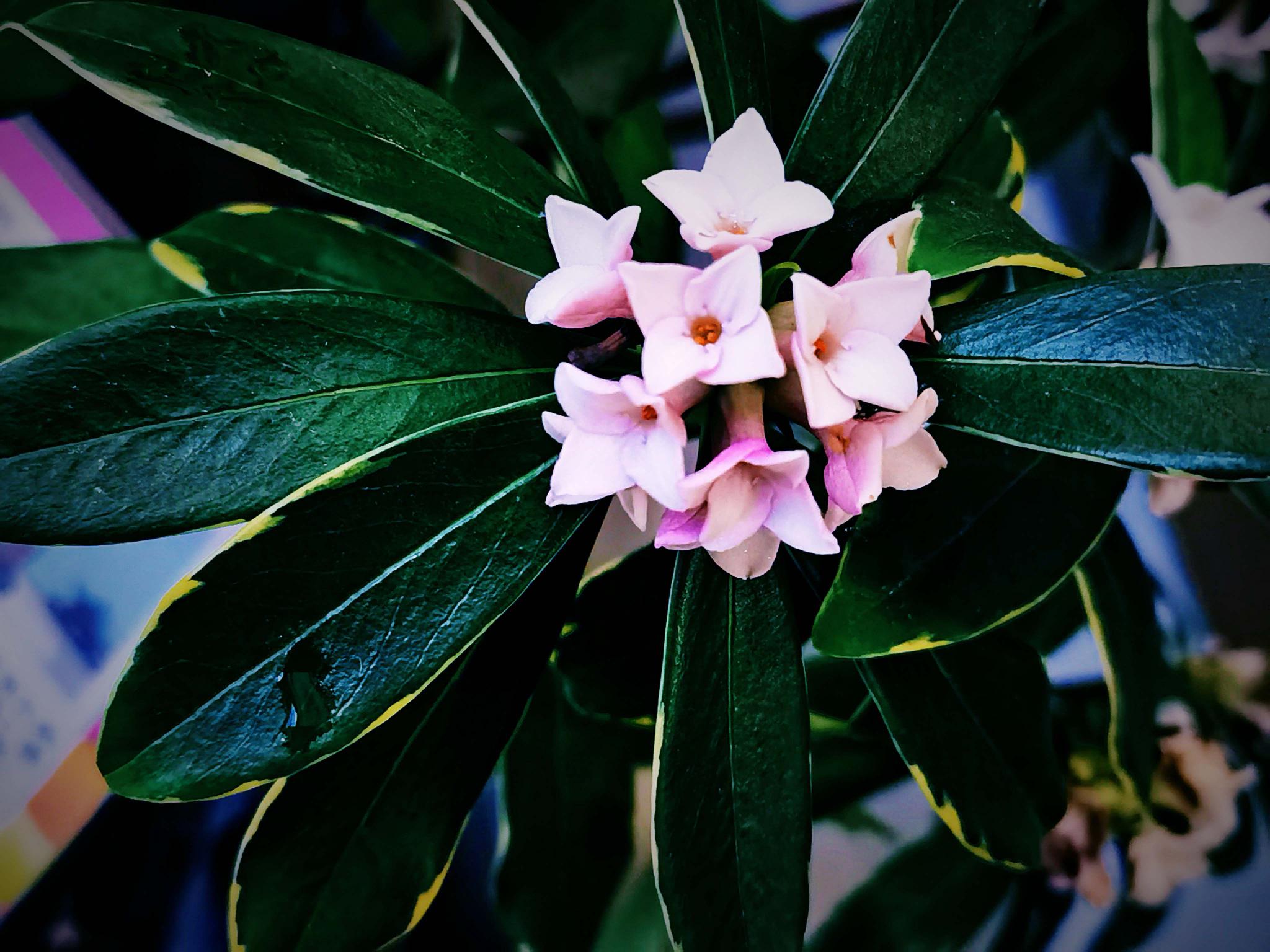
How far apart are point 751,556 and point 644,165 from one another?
48 cm

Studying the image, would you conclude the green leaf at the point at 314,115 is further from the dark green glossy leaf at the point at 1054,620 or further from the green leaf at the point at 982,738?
the dark green glossy leaf at the point at 1054,620

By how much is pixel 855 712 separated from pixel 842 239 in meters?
0.48

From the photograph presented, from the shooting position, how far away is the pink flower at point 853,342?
0.40 metres

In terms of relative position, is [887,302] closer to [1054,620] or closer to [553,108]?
[553,108]

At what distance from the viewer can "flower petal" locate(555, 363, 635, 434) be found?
0.40m

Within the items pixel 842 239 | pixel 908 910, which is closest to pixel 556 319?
pixel 842 239

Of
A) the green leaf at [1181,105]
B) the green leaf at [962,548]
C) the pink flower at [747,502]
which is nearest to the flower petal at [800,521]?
the pink flower at [747,502]

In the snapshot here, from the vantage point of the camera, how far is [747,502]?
1.38 ft

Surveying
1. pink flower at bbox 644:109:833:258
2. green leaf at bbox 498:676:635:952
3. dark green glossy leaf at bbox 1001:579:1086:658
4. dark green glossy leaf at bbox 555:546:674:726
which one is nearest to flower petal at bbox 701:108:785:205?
pink flower at bbox 644:109:833:258

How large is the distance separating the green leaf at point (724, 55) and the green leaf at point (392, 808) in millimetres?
320

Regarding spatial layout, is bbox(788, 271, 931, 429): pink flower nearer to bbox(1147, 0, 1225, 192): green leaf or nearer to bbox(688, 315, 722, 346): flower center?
bbox(688, 315, 722, 346): flower center

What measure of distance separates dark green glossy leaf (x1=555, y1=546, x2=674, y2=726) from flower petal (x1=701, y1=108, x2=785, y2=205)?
34 centimetres

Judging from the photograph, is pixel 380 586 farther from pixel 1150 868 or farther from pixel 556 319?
pixel 1150 868

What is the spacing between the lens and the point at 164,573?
0.67 metres
